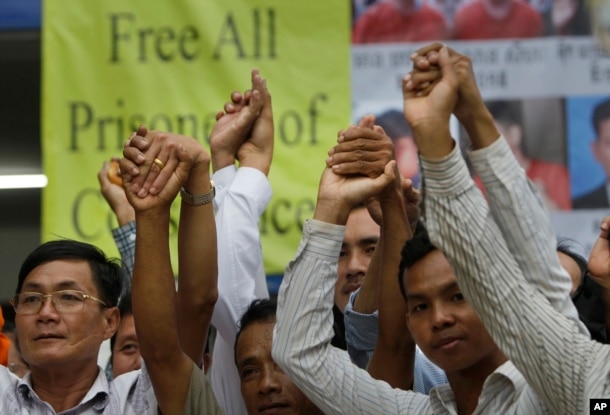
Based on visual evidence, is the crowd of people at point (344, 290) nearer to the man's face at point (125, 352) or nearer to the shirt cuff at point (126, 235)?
the shirt cuff at point (126, 235)

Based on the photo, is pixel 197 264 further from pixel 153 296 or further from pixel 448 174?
pixel 448 174

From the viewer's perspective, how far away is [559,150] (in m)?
4.82

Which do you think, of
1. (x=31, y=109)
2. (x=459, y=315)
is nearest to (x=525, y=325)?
(x=459, y=315)

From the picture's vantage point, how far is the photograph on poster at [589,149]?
4750 mm

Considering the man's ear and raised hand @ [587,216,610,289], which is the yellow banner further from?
raised hand @ [587,216,610,289]

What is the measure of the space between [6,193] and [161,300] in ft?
10.1

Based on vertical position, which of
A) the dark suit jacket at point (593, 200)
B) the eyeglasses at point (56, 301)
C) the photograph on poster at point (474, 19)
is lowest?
the eyeglasses at point (56, 301)

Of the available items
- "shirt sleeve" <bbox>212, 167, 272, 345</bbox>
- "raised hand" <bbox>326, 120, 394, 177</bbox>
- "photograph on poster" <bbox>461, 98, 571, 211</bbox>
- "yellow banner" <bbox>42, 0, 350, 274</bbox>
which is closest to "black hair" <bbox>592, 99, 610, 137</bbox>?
"photograph on poster" <bbox>461, 98, 571, 211</bbox>

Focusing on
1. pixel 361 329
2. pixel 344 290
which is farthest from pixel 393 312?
pixel 344 290

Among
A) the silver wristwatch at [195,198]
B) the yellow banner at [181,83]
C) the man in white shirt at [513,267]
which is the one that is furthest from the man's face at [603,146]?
the man in white shirt at [513,267]

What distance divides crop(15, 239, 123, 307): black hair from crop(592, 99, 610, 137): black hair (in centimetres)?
196

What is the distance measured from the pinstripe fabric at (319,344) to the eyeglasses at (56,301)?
2.31ft

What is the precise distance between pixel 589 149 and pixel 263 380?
1886 millimetres

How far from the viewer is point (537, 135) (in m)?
4.83
